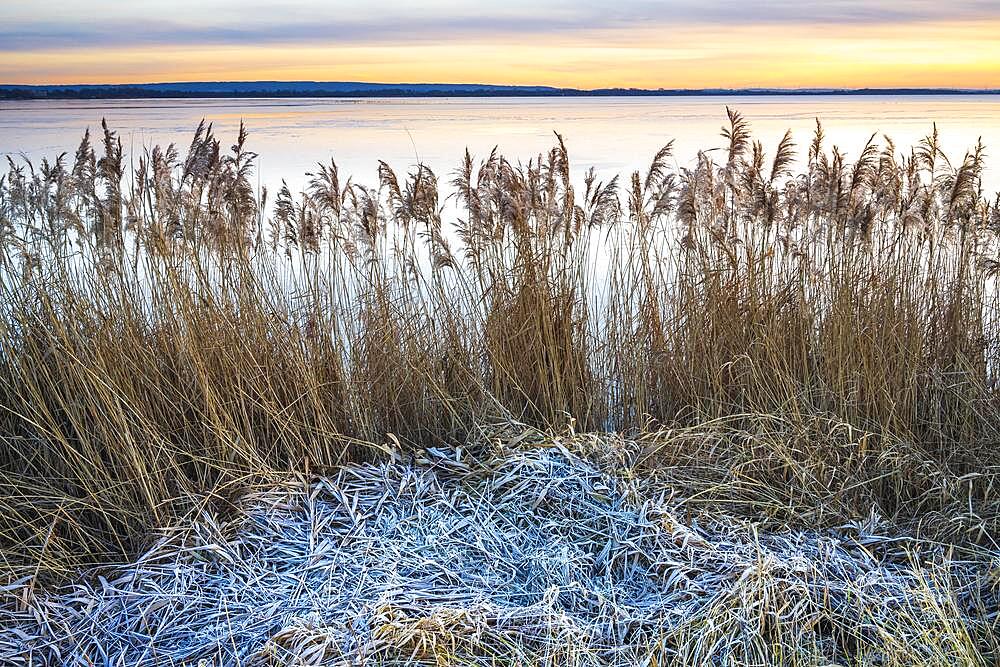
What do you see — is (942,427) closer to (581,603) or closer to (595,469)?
(595,469)

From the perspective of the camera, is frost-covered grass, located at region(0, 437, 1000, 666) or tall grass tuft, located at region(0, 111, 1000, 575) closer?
frost-covered grass, located at region(0, 437, 1000, 666)

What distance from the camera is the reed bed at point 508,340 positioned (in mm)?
3135

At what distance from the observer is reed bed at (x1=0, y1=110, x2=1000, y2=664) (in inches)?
123

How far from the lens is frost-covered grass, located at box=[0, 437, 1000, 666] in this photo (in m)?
2.34

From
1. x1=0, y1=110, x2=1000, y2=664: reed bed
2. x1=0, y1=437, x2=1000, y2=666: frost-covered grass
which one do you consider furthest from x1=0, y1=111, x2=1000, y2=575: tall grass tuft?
x1=0, y1=437, x2=1000, y2=666: frost-covered grass

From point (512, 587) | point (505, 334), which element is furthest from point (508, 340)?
point (512, 587)

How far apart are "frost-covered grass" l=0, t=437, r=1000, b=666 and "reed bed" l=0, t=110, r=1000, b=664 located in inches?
4.9

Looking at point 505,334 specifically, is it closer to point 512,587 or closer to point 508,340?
point 508,340

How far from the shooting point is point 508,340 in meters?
3.83

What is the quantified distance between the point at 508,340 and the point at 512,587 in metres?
1.41

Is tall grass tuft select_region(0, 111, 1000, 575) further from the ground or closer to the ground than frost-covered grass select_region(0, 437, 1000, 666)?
further from the ground

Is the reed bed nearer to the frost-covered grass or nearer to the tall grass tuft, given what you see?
the tall grass tuft

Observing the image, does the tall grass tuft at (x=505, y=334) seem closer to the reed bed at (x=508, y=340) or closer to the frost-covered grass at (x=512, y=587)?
the reed bed at (x=508, y=340)

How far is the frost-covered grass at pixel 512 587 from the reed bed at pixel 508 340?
13cm
